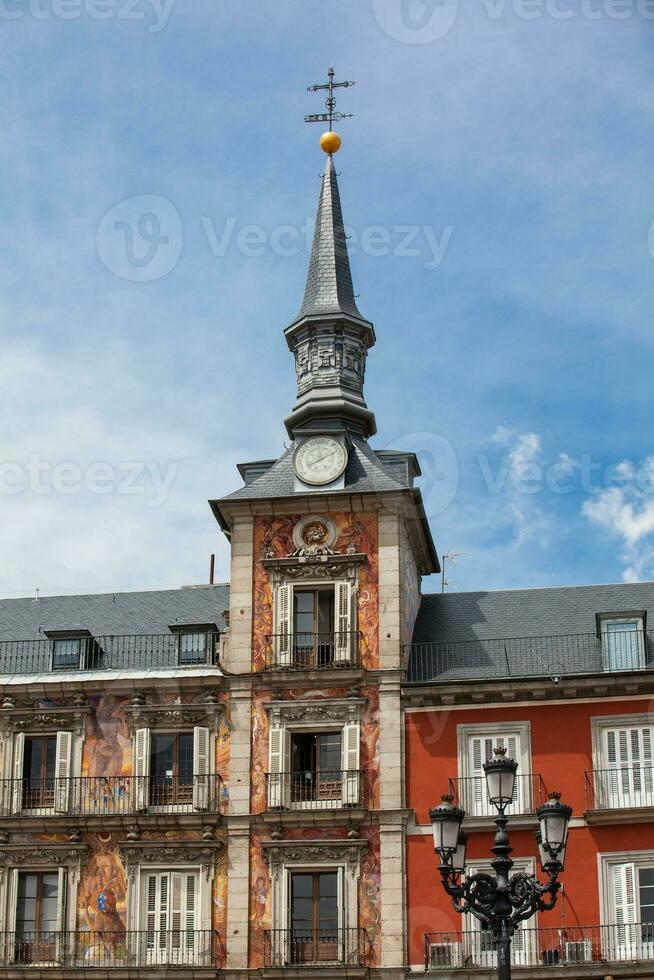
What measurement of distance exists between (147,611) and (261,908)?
11.2 m

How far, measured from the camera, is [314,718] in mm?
42312

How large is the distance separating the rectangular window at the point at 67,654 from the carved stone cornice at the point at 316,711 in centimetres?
626

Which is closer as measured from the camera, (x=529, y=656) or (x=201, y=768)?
(x=201, y=768)

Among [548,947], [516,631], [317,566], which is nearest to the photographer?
[548,947]

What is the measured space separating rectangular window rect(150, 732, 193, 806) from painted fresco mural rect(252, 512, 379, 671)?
2900 mm

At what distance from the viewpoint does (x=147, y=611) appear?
48.6 m

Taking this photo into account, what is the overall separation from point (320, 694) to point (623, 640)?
838 cm

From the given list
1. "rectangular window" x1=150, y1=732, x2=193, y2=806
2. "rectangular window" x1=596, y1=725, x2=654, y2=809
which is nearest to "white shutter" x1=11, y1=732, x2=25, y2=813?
"rectangular window" x1=150, y1=732, x2=193, y2=806

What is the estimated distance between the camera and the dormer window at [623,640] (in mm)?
42438

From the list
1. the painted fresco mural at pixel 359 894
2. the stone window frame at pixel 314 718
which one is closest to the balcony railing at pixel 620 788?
the painted fresco mural at pixel 359 894

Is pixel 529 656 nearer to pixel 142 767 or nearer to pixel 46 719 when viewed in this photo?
pixel 142 767

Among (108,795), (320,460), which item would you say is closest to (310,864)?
(108,795)

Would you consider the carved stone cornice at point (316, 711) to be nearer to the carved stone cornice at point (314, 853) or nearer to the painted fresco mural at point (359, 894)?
the painted fresco mural at point (359, 894)

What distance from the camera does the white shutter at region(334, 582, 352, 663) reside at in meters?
42.8
